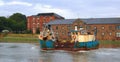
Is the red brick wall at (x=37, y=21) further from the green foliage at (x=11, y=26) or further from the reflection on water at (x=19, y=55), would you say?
the reflection on water at (x=19, y=55)

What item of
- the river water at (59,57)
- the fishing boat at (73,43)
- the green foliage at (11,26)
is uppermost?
the green foliage at (11,26)

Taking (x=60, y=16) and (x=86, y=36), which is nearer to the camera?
(x=86, y=36)

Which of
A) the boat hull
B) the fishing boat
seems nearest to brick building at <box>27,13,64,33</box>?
the fishing boat

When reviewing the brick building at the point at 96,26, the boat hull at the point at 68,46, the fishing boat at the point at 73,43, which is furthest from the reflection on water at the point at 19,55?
the brick building at the point at 96,26

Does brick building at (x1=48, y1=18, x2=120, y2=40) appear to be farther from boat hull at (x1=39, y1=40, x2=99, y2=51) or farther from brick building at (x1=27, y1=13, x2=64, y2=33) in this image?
boat hull at (x1=39, y1=40, x2=99, y2=51)

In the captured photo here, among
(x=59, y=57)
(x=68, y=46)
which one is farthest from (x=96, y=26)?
(x=59, y=57)

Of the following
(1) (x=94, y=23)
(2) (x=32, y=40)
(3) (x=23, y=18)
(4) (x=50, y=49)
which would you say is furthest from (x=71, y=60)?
(3) (x=23, y=18)

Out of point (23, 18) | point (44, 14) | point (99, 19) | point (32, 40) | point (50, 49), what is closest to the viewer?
point (50, 49)

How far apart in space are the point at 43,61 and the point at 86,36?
25028 millimetres

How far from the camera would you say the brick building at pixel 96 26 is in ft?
366

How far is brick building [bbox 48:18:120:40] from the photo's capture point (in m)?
112

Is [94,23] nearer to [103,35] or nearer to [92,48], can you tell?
[103,35]

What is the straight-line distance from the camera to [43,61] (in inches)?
1876

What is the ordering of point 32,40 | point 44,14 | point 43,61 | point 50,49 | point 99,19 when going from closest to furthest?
1. point 43,61
2. point 50,49
3. point 32,40
4. point 99,19
5. point 44,14
